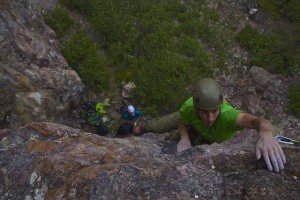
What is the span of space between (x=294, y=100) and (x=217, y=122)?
600 cm

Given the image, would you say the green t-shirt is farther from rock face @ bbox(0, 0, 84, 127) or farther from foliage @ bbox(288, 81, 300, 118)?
foliage @ bbox(288, 81, 300, 118)

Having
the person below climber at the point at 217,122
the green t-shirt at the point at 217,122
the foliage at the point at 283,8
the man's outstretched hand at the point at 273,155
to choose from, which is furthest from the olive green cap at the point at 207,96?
the foliage at the point at 283,8

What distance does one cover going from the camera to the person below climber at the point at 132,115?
950 cm

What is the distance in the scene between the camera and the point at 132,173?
413 centimetres

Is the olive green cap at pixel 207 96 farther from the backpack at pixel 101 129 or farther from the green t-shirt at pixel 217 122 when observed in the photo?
the backpack at pixel 101 129

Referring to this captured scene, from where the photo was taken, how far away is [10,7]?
8547 mm

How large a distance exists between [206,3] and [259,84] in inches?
127

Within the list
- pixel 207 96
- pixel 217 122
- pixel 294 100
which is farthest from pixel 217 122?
pixel 294 100

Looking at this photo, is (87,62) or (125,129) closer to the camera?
(125,129)

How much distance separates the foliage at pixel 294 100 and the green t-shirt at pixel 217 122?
16.9 ft

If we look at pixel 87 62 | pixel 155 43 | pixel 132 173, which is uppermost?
pixel 132 173

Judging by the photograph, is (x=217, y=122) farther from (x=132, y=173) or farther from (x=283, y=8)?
(x=283, y=8)

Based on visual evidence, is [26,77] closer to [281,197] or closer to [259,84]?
[281,197]

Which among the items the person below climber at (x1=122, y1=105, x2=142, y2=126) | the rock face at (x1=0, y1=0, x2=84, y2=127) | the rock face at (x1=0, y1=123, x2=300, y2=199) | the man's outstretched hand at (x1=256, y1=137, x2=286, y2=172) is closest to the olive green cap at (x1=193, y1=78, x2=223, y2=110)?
the rock face at (x1=0, y1=123, x2=300, y2=199)
